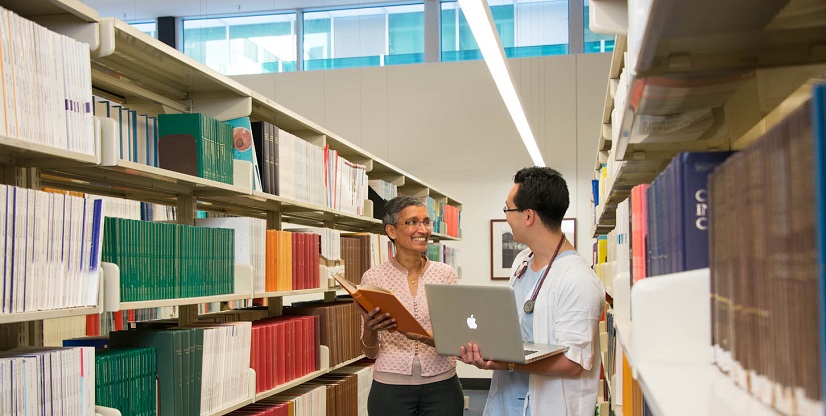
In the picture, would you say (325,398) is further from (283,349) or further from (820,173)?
Result: (820,173)

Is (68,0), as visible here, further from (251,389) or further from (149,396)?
(251,389)

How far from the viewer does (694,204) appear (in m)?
0.98

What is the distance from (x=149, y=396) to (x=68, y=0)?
1.21 metres

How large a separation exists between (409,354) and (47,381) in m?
1.58

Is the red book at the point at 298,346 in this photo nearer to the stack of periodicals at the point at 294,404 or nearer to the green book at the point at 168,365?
the stack of periodicals at the point at 294,404

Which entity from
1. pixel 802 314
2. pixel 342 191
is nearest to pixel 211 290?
pixel 342 191

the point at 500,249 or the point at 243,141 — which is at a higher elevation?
the point at 243,141

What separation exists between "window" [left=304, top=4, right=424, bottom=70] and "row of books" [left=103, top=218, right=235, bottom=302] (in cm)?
590

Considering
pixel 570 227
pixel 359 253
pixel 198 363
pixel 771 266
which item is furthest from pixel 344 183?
pixel 570 227

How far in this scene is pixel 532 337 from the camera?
231 centimetres

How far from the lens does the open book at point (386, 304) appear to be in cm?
271

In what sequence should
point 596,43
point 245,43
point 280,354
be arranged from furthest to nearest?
1. point 245,43
2. point 596,43
3. point 280,354

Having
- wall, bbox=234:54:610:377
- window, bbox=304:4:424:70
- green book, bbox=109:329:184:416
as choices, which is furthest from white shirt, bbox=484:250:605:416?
window, bbox=304:4:424:70

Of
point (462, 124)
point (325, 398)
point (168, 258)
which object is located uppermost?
point (462, 124)
